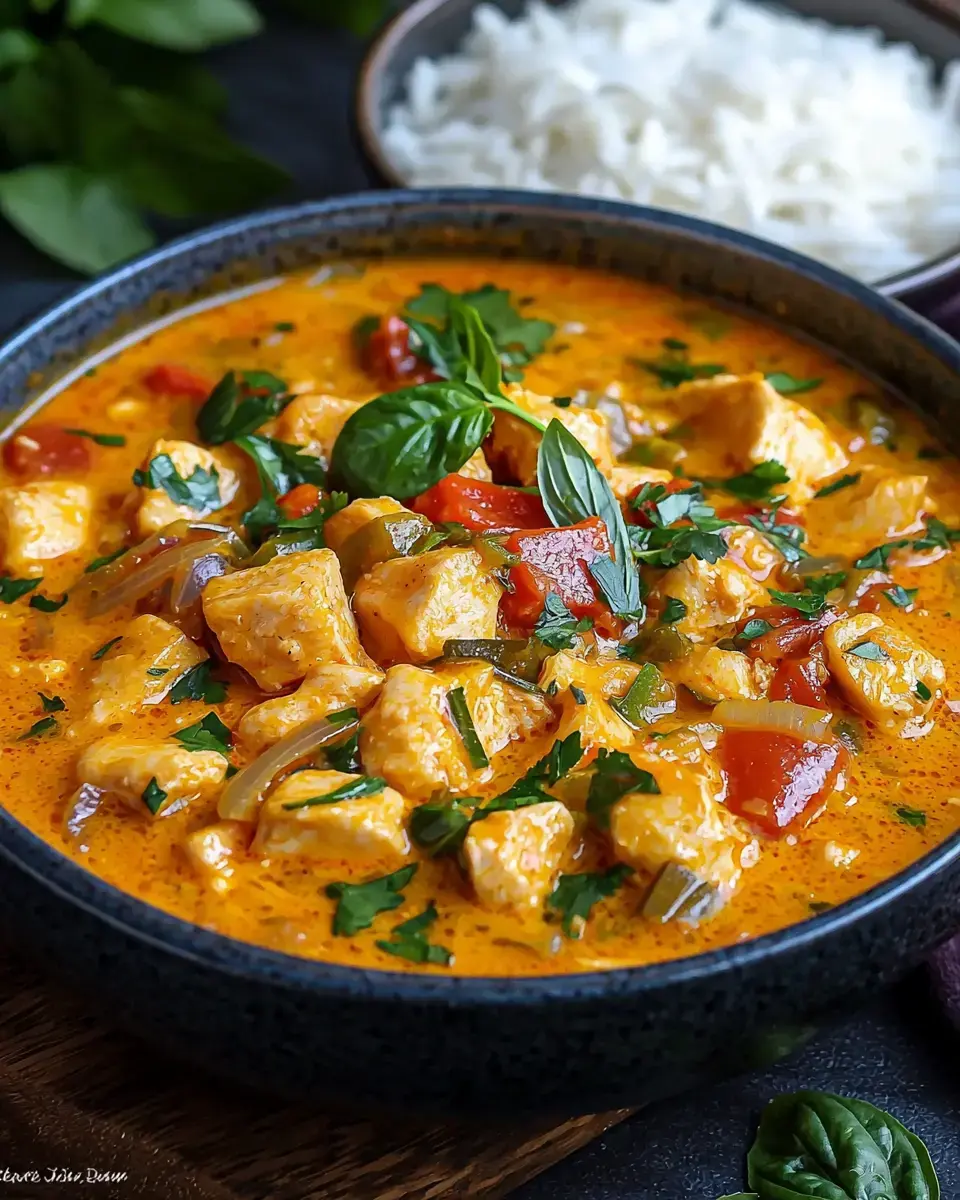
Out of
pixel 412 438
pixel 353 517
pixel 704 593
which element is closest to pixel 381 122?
pixel 412 438

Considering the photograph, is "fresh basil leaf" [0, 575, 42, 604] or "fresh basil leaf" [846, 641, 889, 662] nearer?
"fresh basil leaf" [846, 641, 889, 662]

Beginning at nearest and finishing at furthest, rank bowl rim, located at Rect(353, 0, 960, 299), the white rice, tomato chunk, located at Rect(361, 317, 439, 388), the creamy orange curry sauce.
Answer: the creamy orange curry sauce < tomato chunk, located at Rect(361, 317, 439, 388) < bowl rim, located at Rect(353, 0, 960, 299) < the white rice

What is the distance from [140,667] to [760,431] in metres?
1.42

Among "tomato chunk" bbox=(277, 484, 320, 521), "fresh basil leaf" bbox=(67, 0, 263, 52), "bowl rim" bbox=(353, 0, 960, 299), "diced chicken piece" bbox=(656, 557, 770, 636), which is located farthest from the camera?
"fresh basil leaf" bbox=(67, 0, 263, 52)

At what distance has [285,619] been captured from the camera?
2717 millimetres

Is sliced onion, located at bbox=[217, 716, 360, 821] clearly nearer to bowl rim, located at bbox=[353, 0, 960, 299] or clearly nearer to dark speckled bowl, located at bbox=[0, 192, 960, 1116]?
dark speckled bowl, located at bbox=[0, 192, 960, 1116]

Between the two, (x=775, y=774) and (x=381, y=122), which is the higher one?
(x=775, y=774)

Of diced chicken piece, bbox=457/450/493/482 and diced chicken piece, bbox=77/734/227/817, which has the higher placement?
diced chicken piece, bbox=457/450/493/482

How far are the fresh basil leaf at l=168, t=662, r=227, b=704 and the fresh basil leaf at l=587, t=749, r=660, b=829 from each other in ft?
2.41

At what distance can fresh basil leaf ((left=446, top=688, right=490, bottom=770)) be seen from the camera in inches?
104

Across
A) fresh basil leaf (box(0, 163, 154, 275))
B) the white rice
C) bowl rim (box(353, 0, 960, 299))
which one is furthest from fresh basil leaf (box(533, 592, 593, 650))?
fresh basil leaf (box(0, 163, 154, 275))

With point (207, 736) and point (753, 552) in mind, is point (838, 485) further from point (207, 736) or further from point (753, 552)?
point (207, 736)

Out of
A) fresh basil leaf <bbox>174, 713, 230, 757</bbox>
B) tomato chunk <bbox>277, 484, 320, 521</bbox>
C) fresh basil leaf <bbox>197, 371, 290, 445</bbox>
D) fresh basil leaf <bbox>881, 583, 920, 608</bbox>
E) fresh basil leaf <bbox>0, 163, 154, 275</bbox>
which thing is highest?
fresh basil leaf <bbox>881, 583, 920, 608</bbox>

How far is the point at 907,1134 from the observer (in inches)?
105
